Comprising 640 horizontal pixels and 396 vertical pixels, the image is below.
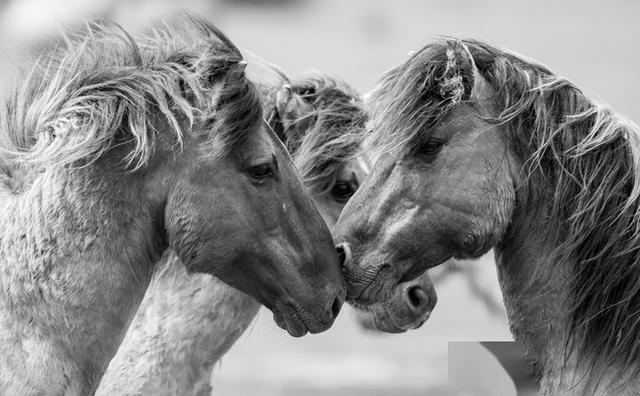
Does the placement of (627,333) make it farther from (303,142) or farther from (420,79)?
(303,142)

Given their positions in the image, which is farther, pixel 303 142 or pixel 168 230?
pixel 303 142

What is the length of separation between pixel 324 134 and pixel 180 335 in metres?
1.32

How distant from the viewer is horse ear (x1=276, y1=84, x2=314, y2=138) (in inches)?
211

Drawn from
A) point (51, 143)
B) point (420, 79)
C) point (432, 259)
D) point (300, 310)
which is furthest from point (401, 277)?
point (51, 143)

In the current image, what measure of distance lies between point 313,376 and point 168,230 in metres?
9.87

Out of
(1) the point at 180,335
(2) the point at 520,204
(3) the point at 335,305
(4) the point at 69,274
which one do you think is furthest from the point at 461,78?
(1) the point at 180,335

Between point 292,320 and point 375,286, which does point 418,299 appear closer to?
point 375,286

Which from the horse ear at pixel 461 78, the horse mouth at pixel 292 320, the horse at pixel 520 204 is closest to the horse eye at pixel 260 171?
the horse at pixel 520 204

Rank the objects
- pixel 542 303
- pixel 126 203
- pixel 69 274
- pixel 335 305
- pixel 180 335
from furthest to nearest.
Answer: pixel 180 335 < pixel 335 305 < pixel 542 303 < pixel 126 203 < pixel 69 274

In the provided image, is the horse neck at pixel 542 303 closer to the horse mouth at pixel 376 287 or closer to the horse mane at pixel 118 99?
the horse mouth at pixel 376 287

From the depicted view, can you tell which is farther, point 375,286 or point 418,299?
point 418,299

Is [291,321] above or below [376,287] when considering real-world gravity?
below

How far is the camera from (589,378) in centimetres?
377

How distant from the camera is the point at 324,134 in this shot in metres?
5.40
